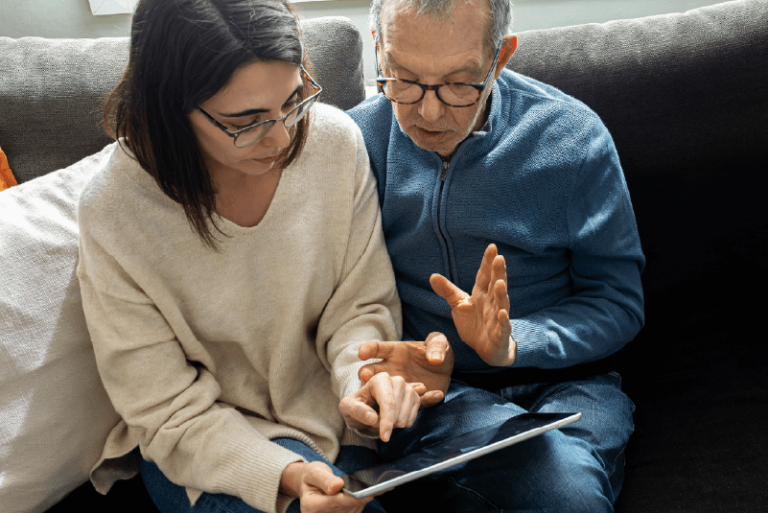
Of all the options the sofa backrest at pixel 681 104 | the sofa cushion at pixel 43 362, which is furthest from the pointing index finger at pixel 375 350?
the sofa backrest at pixel 681 104

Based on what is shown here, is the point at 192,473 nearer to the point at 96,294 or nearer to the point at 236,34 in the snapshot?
the point at 96,294

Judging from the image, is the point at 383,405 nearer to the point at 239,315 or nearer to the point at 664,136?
the point at 239,315

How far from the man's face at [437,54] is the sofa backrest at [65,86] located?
308 millimetres

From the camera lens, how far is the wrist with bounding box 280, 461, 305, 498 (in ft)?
3.43

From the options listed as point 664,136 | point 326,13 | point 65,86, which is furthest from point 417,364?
point 326,13

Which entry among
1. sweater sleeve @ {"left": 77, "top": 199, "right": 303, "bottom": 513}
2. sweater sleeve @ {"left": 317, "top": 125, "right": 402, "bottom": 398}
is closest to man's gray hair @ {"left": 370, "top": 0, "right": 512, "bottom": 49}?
sweater sleeve @ {"left": 317, "top": 125, "right": 402, "bottom": 398}

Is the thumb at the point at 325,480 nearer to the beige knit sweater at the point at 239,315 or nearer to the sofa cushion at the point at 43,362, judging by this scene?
the beige knit sweater at the point at 239,315

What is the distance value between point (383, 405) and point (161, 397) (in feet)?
1.31

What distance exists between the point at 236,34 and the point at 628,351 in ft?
3.76

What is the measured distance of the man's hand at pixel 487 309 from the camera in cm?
100

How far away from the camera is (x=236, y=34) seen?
0.90m

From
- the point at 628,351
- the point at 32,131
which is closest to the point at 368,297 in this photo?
the point at 628,351

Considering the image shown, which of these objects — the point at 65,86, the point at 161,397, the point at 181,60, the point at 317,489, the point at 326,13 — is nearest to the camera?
the point at 181,60

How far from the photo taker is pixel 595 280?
1.27m
